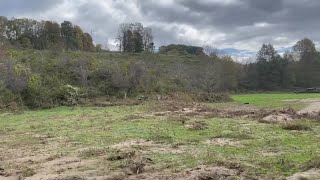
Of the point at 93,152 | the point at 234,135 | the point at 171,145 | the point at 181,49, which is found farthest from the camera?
the point at 181,49

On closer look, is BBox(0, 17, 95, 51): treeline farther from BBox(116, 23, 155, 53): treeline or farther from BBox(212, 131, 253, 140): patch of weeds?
BBox(212, 131, 253, 140): patch of weeds

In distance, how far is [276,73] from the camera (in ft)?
280

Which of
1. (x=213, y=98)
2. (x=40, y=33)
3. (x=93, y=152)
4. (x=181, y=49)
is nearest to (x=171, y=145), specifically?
(x=93, y=152)

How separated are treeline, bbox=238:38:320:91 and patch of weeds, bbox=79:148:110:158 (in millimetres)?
72322

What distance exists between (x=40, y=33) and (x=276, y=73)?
154 feet

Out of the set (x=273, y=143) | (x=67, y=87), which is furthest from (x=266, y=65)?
(x=273, y=143)

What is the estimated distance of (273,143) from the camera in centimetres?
1420

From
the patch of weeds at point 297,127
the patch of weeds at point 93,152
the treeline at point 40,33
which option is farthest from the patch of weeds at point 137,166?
the treeline at point 40,33

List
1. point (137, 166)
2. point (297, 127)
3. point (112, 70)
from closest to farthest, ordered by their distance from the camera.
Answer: point (137, 166) → point (297, 127) → point (112, 70)

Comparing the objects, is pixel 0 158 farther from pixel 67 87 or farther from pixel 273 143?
pixel 67 87

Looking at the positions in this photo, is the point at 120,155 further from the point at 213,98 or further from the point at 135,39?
the point at 135,39

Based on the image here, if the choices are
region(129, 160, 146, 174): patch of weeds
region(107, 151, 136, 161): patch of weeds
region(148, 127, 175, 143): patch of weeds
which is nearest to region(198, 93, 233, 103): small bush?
region(148, 127, 175, 143): patch of weeds

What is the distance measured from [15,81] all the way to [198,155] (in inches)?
1089

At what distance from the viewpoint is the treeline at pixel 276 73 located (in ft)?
280
